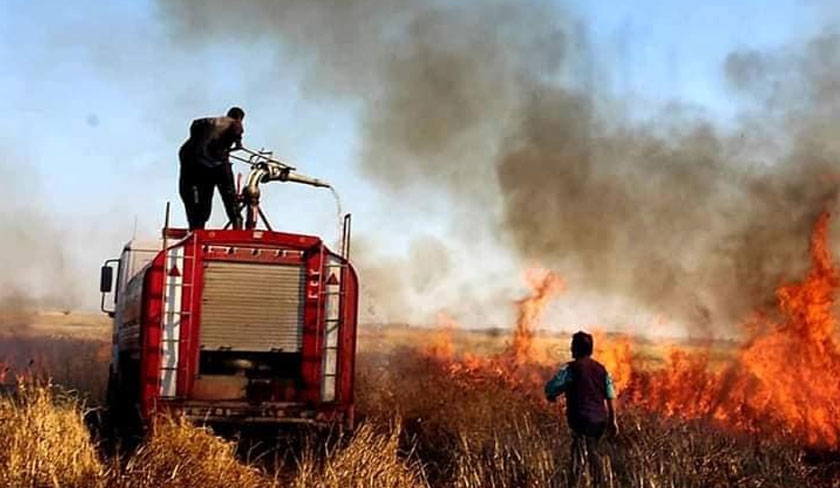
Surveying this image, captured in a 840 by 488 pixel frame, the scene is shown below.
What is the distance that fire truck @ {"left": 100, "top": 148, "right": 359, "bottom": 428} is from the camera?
13.1m

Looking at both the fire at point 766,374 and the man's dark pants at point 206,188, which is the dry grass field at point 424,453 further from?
the man's dark pants at point 206,188

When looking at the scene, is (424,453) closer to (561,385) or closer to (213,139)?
(561,385)

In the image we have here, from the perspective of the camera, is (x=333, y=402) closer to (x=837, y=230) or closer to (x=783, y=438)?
(x=783, y=438)

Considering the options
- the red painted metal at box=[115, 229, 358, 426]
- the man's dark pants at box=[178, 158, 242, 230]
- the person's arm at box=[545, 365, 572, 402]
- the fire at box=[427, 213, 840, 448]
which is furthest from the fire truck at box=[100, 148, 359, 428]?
the fire at box=[427, 213, 840, 448]

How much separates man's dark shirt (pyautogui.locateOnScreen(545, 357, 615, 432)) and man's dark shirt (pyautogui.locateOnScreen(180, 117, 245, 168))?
803cm

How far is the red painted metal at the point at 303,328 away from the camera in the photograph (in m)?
13.0

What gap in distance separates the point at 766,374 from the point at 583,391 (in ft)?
35.1

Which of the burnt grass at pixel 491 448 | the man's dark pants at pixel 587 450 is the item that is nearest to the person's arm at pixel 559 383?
the man's dark pants at pixel 587 450

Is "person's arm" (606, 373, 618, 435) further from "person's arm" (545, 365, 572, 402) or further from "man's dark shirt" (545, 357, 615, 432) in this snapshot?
"person's arm" (545, 365, 572, 402)

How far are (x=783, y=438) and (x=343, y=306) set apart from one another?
21.1 ft

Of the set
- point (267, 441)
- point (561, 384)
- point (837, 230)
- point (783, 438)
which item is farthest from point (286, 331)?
point (837, 230)

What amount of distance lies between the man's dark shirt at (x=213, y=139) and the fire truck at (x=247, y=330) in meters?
2.56

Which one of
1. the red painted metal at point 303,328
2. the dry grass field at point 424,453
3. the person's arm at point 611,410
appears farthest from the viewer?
the red painted metal at point 303,328

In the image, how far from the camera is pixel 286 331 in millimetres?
13703
